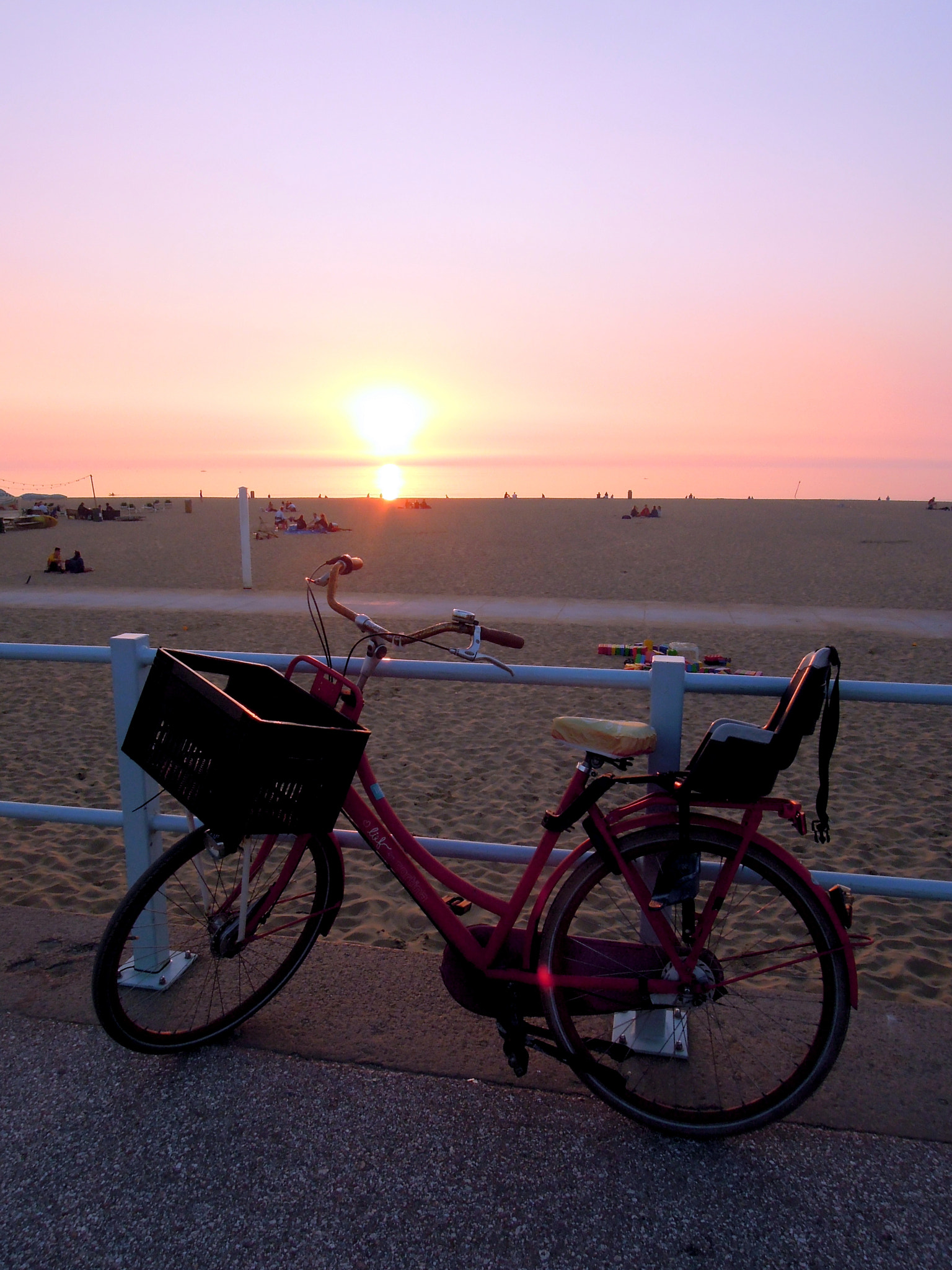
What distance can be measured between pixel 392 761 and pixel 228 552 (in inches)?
800

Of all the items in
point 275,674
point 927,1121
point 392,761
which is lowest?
point 392,761

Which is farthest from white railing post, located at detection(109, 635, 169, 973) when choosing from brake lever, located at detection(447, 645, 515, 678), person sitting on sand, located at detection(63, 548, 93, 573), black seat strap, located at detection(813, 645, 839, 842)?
person sitting on sand, located at detection(63, 548, 93, 573)

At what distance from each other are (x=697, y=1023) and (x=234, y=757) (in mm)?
1733

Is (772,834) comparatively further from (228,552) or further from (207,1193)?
(228,552)

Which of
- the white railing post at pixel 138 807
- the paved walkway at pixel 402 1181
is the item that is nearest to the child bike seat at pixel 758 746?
the paved walkway at pixel 402 1181

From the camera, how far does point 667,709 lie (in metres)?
2.58

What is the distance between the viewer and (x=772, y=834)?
5418 mm

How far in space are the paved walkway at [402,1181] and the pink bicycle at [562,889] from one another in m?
0.14

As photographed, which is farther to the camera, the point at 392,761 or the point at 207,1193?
the point at 392,761

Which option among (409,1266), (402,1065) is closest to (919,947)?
(402,1065)

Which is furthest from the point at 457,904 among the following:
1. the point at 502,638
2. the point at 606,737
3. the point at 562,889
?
the point at 502,638

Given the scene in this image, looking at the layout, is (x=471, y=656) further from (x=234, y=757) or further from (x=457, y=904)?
(x=457, y=904)

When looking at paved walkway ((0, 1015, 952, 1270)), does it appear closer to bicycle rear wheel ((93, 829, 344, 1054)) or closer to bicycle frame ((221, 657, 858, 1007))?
bicycle rear wheel ((93, 829, 344, 1054))

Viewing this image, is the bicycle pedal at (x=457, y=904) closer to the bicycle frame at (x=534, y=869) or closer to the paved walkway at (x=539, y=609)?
the bicycle frame at (x=534, y=869)
